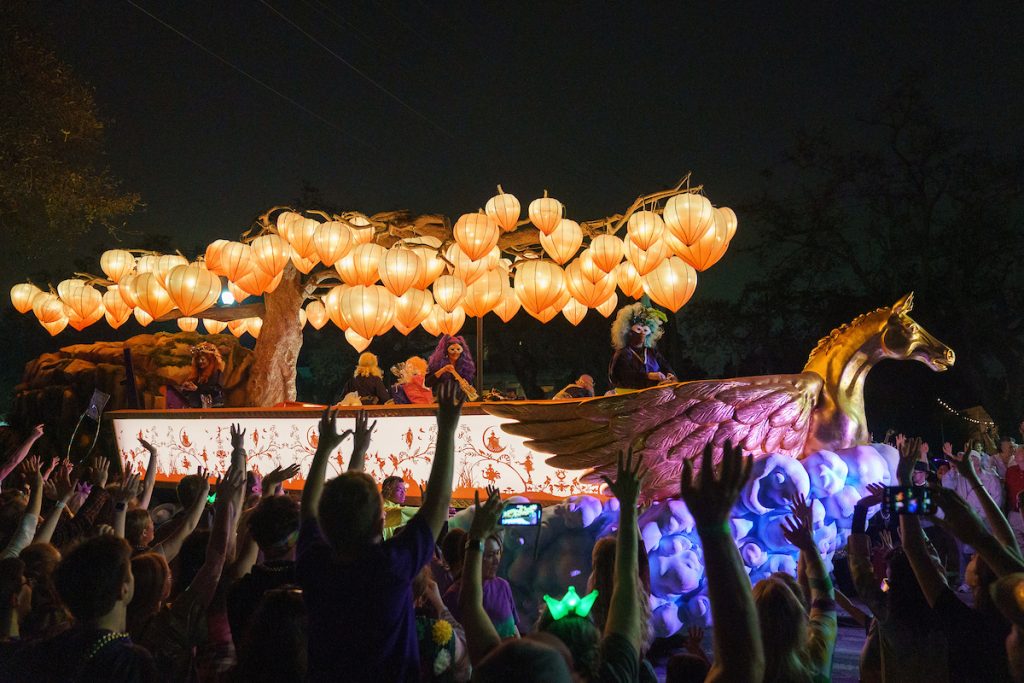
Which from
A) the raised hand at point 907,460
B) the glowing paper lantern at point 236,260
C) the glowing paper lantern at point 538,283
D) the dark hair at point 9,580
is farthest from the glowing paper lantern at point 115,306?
the raised hand at point 907,460

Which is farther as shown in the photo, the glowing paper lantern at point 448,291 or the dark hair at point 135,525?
the glowing paper lantern at point 448,291

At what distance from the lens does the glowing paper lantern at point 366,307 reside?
33.6 feet

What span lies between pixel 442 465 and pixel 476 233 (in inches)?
298

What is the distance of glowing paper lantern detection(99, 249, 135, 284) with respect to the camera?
12.1 meters

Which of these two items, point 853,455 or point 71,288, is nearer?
point 853,455

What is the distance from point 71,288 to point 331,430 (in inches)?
452

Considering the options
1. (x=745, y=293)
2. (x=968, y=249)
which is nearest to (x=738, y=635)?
(x=968, y=249)

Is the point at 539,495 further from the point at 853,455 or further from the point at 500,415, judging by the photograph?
the point at 853,455

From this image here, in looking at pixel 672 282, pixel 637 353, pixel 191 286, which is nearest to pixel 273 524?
pixel 637 353

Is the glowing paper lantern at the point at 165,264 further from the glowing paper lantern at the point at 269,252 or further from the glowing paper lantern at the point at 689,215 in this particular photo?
the glowing paper lantern at the point at 689,215

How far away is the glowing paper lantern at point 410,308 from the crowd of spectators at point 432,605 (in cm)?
822

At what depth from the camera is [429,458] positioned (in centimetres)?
870

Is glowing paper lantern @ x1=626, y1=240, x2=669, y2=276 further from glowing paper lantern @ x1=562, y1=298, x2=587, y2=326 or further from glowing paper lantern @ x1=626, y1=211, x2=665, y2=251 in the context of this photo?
glowing paper lantern @ x1=562, y1=298, x2=587, y2=326

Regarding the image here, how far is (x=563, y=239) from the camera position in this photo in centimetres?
1015
